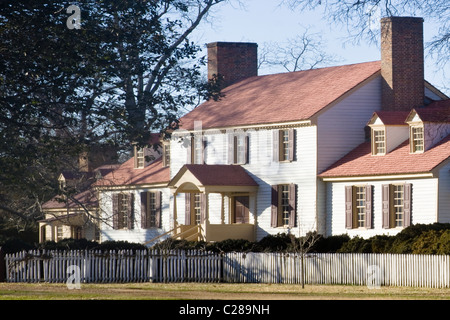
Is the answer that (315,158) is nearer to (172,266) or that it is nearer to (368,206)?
(368,206)

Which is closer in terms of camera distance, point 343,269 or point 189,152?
point 343,269

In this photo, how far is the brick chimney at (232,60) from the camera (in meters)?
56.0

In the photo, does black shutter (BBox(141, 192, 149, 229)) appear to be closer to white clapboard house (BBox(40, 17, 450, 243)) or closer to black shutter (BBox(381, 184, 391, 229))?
white clapboard house (BBox(40, 17, 450, 243))

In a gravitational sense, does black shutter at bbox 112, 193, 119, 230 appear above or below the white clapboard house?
below

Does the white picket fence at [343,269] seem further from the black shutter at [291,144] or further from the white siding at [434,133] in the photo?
the black shutter at [291,144]

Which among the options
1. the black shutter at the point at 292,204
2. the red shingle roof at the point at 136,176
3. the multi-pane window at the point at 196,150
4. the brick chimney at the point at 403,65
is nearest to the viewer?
the brick chimney at the point at 403,65

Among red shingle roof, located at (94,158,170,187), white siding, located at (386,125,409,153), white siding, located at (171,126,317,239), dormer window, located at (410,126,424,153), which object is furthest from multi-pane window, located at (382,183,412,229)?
red shingle roof, located at (94,158,170,187)

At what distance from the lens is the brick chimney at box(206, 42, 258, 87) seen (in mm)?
55969

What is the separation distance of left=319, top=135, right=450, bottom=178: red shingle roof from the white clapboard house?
67 mm

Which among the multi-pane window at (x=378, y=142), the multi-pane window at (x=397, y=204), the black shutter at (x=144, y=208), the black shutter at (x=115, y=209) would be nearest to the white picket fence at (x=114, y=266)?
the multi-pane window at (x=397, y=204)

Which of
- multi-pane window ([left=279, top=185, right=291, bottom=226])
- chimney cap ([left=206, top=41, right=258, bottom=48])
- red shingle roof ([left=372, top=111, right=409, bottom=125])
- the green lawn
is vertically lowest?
the green lawn

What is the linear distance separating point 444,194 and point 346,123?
751cm

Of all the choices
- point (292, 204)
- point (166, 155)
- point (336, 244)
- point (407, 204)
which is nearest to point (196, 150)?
point (166, 155)

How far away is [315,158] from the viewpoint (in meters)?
45.2
